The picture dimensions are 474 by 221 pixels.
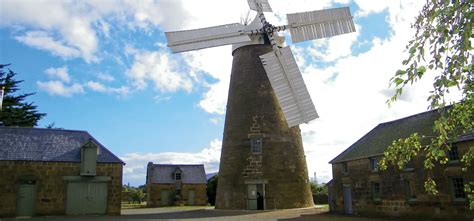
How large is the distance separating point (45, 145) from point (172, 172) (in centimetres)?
2292

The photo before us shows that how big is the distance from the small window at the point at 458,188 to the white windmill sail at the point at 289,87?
7.82 m

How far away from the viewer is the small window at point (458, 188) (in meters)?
17.3

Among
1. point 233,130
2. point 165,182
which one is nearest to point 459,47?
point 233,130

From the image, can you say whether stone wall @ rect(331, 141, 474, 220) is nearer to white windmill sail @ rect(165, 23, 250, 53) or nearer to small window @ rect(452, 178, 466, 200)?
small window @ rect(452, 178, 466, 200)

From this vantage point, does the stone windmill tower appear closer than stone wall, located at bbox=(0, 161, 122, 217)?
No

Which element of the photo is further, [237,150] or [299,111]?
[237,150]

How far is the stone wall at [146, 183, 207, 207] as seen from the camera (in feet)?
142

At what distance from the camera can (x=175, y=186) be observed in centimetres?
4444

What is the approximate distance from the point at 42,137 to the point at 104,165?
3983mm

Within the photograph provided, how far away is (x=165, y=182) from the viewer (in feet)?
145

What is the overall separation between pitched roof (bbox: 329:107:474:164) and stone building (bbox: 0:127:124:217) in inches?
539

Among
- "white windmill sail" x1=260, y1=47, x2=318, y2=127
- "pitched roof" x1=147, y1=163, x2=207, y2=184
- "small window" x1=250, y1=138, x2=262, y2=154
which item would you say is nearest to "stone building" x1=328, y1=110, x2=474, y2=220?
"white windmill sail" x1=260, y1=47, x2=318, y2=127

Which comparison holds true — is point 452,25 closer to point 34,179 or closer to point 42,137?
point 34,179

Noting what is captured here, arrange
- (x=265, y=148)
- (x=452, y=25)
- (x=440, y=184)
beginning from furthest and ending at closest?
(x=265, y=148)
(x=440, y=184)
(x=452, y=25)
